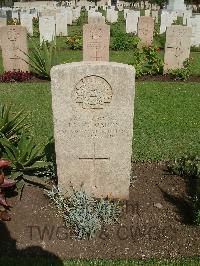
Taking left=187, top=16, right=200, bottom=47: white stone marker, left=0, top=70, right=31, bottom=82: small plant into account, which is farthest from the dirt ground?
left=187, top=16, right=200, bottom=47: white stone marker

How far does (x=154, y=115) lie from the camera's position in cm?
792

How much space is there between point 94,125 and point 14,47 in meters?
7.45

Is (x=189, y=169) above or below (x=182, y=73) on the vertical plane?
below

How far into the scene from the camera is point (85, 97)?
4.00 meters

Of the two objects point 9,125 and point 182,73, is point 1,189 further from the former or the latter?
point 182,73

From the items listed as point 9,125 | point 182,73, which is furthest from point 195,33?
point 9,125

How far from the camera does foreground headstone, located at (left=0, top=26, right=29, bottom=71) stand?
10484 millimetres

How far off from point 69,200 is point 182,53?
26.1ft

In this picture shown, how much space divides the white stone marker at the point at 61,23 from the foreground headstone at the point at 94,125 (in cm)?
1591

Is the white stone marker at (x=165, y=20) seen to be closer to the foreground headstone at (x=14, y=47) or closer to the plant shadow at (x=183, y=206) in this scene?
the foreground headstone at (x=14, y=47)

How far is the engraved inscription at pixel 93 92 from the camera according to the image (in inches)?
155

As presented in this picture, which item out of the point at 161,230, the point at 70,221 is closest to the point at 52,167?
the point at 70,221

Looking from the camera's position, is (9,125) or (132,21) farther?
(132,21)

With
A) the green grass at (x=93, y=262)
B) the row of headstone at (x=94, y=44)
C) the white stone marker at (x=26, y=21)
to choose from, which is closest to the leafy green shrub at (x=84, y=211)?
the green grass at (x=93, y=262)
